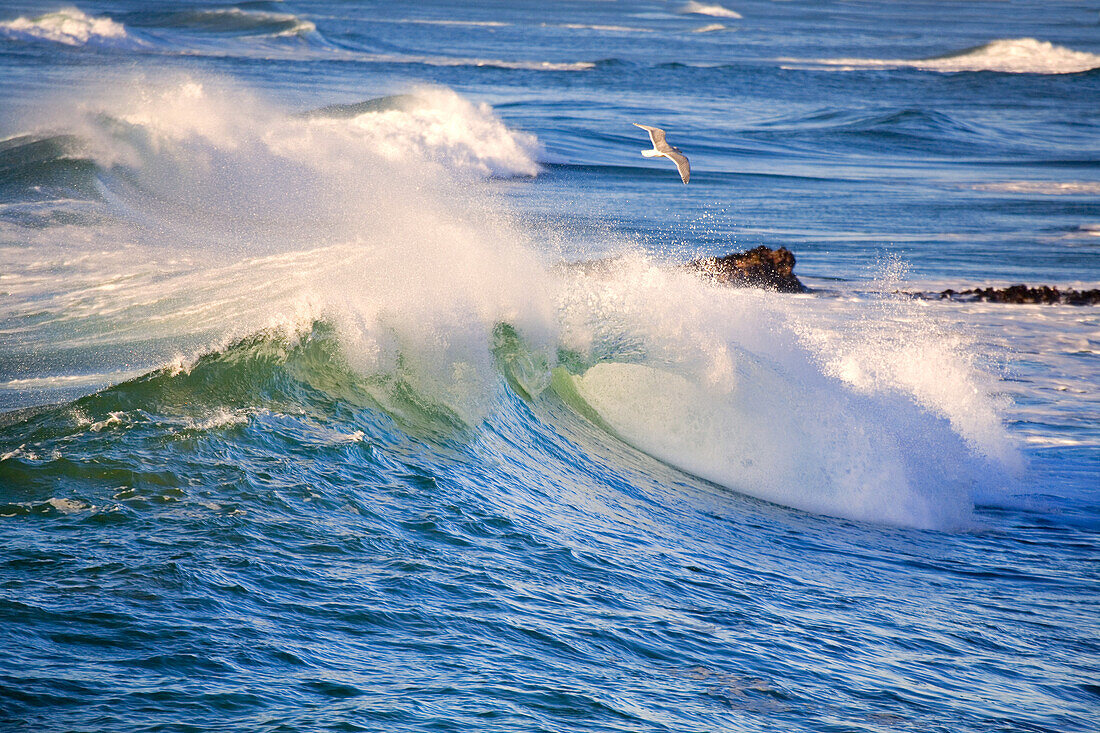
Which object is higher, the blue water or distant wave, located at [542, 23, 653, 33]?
distant wave, located at [542, 23, 653, 33]

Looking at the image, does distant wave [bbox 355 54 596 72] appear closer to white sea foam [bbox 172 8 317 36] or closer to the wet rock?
white sea foam [bbox 172 8 317 36]

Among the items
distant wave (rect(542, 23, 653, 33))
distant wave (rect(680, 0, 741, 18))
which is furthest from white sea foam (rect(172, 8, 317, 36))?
distant wave (rect(680, 0, 741, 18))

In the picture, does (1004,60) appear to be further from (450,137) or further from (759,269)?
(759,269)

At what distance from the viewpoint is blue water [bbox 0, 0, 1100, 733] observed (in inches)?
174

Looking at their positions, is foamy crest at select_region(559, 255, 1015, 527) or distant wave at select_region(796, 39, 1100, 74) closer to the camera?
foamy crest at select_region(559, 255, 1015, 527)

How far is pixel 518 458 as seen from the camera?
748 cm

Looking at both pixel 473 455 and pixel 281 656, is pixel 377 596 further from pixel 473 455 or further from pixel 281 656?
pixel 473 455

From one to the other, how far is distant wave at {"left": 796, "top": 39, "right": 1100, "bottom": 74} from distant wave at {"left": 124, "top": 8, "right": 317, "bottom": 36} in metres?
24.3

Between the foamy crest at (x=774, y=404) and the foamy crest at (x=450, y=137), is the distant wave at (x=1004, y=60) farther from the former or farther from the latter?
the foamy crest at (x=774, y=404)

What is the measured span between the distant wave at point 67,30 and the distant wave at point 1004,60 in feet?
93.2

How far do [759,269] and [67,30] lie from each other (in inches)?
1528

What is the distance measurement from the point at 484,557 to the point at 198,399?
7.63ft

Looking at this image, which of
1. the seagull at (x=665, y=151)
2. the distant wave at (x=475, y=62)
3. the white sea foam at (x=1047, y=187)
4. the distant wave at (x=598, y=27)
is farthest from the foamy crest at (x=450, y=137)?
the distant wave at (x=598, y=27)

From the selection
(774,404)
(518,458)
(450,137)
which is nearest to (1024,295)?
(774,404)
